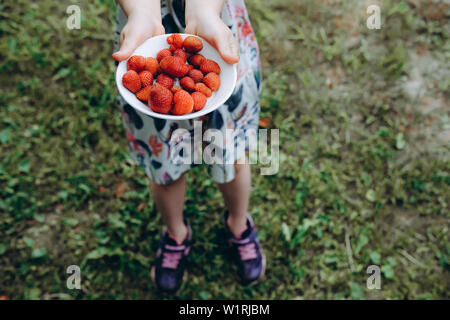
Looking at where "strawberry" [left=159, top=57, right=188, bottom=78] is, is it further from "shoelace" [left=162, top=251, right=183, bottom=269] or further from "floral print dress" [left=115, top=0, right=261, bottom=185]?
"shoelace" [left=162, top=251, right=183, bottom=269]

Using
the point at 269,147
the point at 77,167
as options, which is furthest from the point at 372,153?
the point at 77,167

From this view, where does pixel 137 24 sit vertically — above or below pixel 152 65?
above

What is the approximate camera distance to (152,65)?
4.57 feet

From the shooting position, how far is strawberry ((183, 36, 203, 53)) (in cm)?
135

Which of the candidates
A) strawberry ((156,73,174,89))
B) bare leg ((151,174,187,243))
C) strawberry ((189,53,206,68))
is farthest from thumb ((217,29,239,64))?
bare leg ((151,174,187,243))

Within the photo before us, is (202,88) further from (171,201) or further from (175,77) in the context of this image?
(171,201)

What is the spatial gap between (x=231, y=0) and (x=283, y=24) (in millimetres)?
1684

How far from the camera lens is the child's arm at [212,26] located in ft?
4.32

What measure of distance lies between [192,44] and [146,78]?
212 millimetres

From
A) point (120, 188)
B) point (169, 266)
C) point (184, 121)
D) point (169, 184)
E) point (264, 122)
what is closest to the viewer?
point (184, 121)

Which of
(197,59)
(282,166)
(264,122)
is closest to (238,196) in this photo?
(282,166)

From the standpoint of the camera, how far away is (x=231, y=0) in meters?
1.47

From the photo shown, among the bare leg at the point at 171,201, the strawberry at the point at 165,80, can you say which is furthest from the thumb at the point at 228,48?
the bare leg at the point at 171,201

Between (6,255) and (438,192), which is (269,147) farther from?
(6,255)
